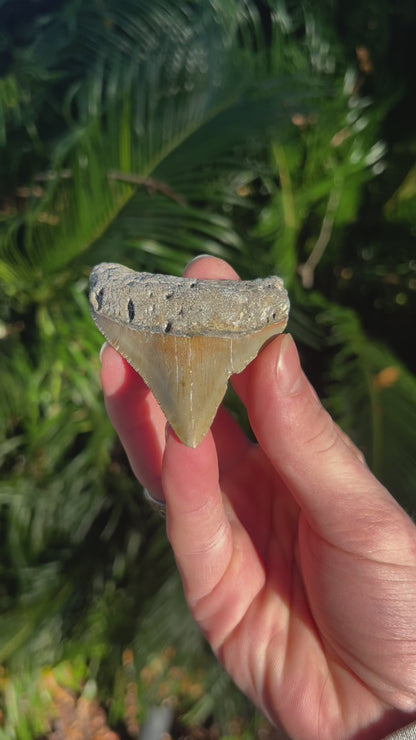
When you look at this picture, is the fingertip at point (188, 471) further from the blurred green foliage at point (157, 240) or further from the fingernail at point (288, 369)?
the blurred green foliage at point (157, 240)

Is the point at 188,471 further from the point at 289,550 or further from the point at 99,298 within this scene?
the point at 289,550

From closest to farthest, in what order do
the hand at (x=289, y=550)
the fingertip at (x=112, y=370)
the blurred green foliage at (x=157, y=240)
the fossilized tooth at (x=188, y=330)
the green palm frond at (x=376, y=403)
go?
the fossilized tooth at (x=188, y=330) < the hand at (x=289, y=550) < the fingertip at (x=112, y=370) < the green palm frond at (x=376, y=403) < the blurred green foliage at (x=157, y=240)

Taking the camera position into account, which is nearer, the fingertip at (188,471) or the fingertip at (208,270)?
the fingertip at (188,471)

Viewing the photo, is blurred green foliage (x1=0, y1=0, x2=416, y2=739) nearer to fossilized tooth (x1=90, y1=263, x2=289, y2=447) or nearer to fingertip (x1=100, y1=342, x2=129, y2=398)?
fingertip (x1=100, y1=342, x2=129, y2=398)

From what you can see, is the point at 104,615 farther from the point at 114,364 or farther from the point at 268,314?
the point at 268,314

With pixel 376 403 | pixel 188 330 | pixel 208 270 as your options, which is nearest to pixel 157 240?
pixel 208 270

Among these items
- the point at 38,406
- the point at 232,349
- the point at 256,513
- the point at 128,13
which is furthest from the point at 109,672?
the point at 128,13

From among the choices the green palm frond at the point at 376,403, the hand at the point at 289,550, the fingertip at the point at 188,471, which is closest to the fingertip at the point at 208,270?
the hand at the point at 289,550

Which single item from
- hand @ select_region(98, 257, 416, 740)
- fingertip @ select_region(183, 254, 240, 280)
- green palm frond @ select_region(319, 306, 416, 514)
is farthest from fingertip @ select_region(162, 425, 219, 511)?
green palm frond @ select_region(319, 306, 416, 514)
